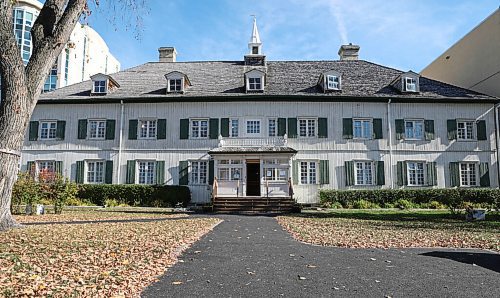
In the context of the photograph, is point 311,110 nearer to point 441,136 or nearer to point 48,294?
point 441,136

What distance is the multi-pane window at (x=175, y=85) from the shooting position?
23828 mm

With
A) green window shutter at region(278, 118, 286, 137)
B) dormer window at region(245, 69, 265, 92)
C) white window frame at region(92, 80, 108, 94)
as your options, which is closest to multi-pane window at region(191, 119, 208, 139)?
dormer window at region(245, 69, 265, 92)

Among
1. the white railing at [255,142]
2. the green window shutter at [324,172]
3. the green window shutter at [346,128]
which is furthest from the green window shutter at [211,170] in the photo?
the green window shutter at [346,128]

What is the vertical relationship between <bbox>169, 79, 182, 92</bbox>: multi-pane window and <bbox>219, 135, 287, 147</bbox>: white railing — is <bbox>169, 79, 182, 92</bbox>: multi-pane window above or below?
above

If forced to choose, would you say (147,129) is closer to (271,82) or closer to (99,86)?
(99,86)

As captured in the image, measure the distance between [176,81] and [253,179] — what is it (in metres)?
7.50

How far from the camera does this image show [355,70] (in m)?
26.0

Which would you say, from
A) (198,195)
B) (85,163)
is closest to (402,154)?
(198,195)

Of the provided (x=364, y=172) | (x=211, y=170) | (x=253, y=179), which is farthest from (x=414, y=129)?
(x=211, y=170)

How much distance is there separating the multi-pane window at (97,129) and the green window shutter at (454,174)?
20242 mm

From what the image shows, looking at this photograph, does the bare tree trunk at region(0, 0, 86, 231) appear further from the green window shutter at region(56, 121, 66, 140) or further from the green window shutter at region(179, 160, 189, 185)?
the green window shutter at region(56, 121, 66, 140)

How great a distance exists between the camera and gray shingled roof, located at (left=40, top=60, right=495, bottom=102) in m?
23.5

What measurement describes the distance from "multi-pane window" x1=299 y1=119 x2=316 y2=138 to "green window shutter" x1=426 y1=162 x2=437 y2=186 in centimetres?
679

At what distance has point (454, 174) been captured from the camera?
22.6 metres
